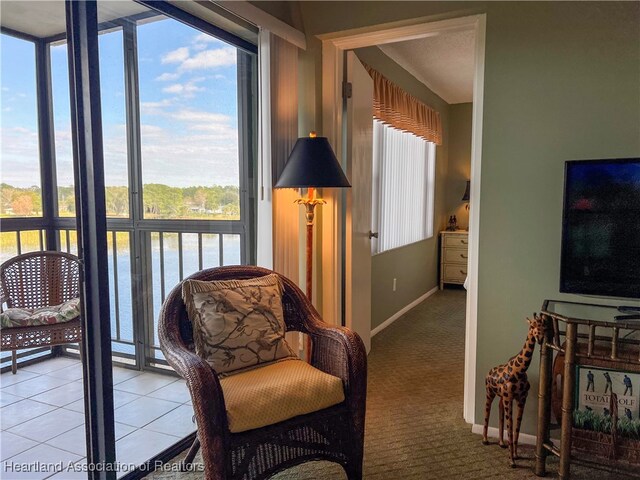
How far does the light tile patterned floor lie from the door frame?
1.18 m

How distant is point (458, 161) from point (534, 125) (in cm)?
398

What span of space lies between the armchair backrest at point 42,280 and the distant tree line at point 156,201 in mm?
187

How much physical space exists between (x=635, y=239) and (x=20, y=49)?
8.40ft

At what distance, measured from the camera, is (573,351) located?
5.76 feet

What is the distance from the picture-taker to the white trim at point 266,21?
2121 mm

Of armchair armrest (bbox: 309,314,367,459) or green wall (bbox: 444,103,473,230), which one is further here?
green wall (bbox: 444,103,473,230)

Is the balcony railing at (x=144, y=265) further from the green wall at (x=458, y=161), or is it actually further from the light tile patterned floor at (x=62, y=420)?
the green wall at (x=458, y=161)

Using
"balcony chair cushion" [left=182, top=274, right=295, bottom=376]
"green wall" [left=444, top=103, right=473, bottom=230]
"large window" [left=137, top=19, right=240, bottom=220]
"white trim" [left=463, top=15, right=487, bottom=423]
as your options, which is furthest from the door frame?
"green wall" [left=444, top=103, right=473, bottom=230]

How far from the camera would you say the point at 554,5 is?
6.73ft

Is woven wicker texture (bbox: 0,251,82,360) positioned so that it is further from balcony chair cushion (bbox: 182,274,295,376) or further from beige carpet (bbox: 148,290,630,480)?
beige carpet (bbox: 148,290,630,480)

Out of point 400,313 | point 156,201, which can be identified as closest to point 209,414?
point 156,201

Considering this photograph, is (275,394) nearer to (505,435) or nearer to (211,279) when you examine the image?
(211,279)

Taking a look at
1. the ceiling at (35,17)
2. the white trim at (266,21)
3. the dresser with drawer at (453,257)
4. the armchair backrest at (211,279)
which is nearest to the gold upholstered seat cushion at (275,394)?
the armchair backrest at (211,279)

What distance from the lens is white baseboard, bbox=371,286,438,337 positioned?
4.02m
